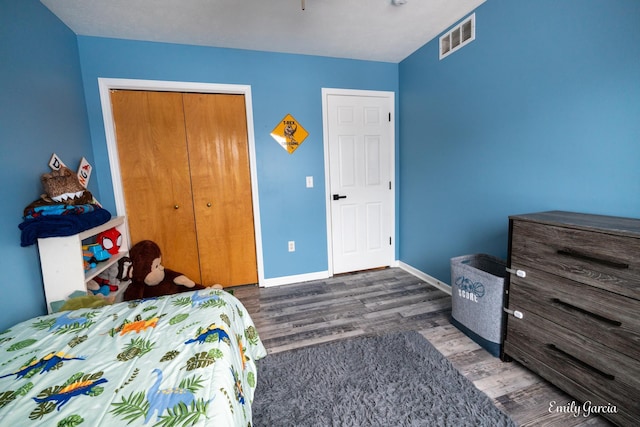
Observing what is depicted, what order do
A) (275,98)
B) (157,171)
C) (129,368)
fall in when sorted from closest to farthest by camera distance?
(129,368) < (157,171) < (275,98)

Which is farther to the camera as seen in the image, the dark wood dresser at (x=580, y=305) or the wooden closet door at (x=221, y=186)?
the wooden closet door at (x=221, y=186)

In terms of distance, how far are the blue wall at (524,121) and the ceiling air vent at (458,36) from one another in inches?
2.2

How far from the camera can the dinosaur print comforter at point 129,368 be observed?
29.3 inches

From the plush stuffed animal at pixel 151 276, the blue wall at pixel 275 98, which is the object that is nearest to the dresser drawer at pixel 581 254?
the blue wall at pixel 275 98

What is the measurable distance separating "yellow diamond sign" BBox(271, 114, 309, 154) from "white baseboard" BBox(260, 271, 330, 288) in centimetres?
141

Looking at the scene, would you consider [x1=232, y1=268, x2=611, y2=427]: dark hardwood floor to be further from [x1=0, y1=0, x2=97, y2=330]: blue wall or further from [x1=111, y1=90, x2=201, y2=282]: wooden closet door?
[x1=0, y1=0, x2=97, y2=330]: blue wall

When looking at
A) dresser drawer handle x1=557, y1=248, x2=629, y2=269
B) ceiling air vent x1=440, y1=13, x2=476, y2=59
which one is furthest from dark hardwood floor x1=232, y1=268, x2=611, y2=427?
ceiling air vent x1=440, y1=13, x2=476, y2=59

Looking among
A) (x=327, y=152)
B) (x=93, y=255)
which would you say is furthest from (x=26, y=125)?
(x=327, y=152)

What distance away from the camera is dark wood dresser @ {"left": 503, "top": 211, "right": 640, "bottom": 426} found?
1.08 meters

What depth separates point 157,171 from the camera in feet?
8.34

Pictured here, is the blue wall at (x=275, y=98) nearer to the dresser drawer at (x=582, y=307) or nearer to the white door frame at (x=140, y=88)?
the white door frame at (x=140, y=88)

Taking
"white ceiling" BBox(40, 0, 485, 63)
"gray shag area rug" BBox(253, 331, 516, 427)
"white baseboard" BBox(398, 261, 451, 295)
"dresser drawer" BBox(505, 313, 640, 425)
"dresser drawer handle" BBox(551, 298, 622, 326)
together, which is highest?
"white ceiling" BBox(40, 0, 485, 63)

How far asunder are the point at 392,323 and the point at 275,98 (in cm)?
242

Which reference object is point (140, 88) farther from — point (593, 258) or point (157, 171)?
point (593, 258)
